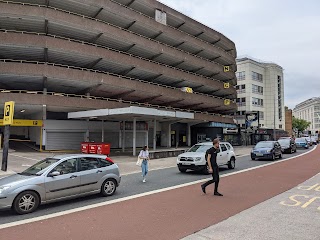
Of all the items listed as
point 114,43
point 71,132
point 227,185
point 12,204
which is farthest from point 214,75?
point 12,204

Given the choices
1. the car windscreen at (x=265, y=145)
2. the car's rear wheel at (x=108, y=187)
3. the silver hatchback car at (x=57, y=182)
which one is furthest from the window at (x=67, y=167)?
the car windscreen at (x=265, y=145)

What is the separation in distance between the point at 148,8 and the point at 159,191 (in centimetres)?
3334

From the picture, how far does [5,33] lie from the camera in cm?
2727

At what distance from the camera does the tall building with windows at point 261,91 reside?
67.4m

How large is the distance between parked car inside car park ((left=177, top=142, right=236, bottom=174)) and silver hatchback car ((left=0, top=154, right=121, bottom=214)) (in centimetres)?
544

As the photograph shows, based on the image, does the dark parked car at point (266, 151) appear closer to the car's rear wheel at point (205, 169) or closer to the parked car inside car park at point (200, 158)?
the parked car inside car park at point (200, 158)

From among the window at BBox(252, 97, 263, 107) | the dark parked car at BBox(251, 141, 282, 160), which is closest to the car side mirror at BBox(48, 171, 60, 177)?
the dark parked car at BBox(251, 141, 282, 160)

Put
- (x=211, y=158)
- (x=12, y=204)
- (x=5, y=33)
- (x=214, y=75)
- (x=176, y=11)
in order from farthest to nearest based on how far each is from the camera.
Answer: (x=214, y=75), (x=176, y=11), (x=5, y=33), (x=211, y=158), (x=12, y=204)

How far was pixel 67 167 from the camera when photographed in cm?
858

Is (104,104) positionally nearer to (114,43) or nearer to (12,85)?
(114,43)

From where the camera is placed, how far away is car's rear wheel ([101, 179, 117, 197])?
9.35 meters

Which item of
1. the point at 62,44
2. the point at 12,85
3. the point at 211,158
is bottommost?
the point at 211,158

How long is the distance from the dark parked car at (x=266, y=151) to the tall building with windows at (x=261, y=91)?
41.6m

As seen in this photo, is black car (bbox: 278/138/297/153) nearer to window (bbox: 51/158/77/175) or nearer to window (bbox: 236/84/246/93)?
window (bbox: 51/158/77/175)
